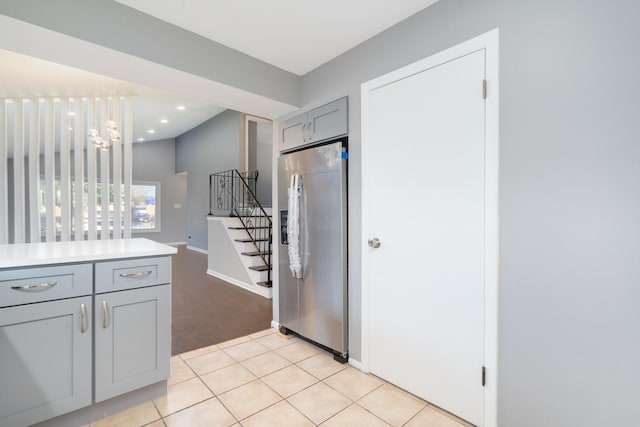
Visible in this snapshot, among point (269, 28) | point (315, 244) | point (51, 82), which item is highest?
point (51, 82)

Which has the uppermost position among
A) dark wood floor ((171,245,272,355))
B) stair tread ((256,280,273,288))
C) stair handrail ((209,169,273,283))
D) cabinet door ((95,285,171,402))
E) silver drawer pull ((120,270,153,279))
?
stair handrail ((209,169,273,283))

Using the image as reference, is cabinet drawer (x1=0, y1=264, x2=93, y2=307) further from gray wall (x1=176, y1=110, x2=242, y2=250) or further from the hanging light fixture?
gray wall (x1=176, y1=110, x2=242, y2=250)

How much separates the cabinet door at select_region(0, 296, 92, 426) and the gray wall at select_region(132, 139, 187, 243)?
8712 millimetres

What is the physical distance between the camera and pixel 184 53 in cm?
201

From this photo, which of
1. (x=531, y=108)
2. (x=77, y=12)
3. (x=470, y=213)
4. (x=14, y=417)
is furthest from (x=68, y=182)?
(x=531, y=108)

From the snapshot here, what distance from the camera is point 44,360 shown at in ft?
4.92

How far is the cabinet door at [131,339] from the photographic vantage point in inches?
65.6

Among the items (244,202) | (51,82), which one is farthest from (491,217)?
(244,202)

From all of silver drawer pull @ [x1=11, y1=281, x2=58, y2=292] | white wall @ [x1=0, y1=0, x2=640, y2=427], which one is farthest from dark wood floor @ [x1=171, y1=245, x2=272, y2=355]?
white wall @ [x1=0, y1=0, x2=640, y2=427]

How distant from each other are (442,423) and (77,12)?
307cm

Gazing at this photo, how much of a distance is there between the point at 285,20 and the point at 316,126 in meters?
0.83

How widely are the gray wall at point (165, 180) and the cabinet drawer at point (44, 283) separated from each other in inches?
343

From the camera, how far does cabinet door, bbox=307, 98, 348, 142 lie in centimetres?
233

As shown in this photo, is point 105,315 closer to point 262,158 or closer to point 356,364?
point 356,364
